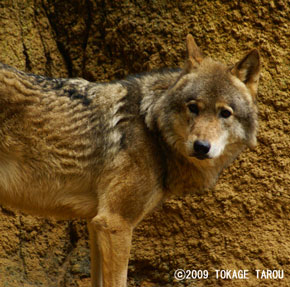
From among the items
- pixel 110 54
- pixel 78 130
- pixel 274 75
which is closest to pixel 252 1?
pixel 274 75

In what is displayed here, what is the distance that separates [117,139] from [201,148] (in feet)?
2.53

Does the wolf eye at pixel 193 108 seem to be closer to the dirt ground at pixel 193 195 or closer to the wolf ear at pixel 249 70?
the wolf ear at pixel 249 70

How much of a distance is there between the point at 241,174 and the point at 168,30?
68.5 inches

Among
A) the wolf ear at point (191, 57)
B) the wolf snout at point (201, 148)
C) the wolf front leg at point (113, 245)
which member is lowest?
the wolf front leg at point (113, 245)

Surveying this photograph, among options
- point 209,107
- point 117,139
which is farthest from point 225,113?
point 117,139

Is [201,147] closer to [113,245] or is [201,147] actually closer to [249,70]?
[249,70]

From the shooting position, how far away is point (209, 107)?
412 cm

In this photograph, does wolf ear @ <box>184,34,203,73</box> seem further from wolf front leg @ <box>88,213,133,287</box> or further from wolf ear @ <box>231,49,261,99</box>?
wolf front leg @ <box>88,213,133,287</box>

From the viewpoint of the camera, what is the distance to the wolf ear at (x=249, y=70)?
14.0ft

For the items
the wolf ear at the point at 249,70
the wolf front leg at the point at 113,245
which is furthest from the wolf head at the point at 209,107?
the wolf front leg at the point at 113,245

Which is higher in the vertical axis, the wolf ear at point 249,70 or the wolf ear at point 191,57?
the wolf ear at point 191,57

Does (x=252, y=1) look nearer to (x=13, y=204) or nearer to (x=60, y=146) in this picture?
(x=60, y=146)

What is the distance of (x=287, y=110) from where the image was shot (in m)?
5.59

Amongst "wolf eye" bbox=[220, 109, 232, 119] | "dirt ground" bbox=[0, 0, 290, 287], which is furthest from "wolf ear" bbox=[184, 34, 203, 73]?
"dirt ground" bbox=[0, 0, 290, 287]
